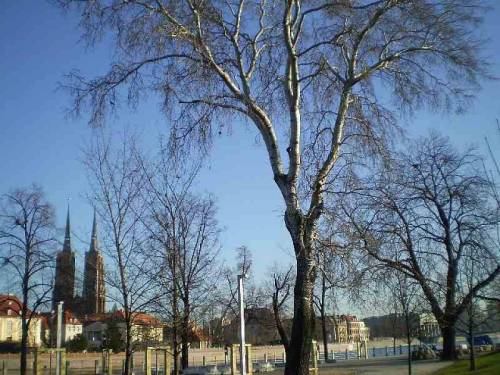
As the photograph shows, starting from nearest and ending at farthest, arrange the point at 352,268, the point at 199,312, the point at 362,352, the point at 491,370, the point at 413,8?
the point at 352,268
the point at 413,8
the point at 491,370
the point at 199,312
the point at 362,352

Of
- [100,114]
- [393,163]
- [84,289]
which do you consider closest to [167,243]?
[84,289]

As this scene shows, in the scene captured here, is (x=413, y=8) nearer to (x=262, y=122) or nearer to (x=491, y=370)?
(x=262, y=122)

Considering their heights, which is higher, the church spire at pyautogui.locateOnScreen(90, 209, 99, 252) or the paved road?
the church spire at pyautogui.locateOnScreen(90, 209, 99, 252)

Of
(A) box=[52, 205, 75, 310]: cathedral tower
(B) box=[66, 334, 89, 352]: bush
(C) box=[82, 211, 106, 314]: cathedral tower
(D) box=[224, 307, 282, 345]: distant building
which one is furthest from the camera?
(B) box=[66, 334, 89, 352]: bush

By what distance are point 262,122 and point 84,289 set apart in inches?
396

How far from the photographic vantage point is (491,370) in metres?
20.6

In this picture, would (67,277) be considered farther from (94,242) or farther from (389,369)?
(389,369)

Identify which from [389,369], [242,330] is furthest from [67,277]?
[389,369]

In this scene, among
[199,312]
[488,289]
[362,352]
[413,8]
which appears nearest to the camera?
[413,8]

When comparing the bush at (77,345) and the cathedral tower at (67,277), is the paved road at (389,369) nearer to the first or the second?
the cathedral tower at (67,277)

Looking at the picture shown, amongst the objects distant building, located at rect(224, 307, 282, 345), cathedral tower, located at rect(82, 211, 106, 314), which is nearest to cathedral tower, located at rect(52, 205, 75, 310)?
cathedral tower, located at rect(82, 211, 106, 314)

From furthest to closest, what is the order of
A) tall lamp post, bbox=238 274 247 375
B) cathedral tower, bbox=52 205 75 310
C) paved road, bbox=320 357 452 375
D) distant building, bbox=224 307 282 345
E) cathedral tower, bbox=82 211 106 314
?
distant building, bbox=224 307 282 345
paved road, bbox=320 357 452 375
cathedral tower, bbox=52 205 75 310
cathedral tower, bbox=82 211 106 314
tall lamp post, bbox=238 274 247 375

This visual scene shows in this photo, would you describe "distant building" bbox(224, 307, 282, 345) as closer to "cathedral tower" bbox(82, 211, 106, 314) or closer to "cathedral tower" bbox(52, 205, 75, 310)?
"cathedral tower" bbox(52, 205, 75, 310)

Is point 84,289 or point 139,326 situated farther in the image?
point 139,326
